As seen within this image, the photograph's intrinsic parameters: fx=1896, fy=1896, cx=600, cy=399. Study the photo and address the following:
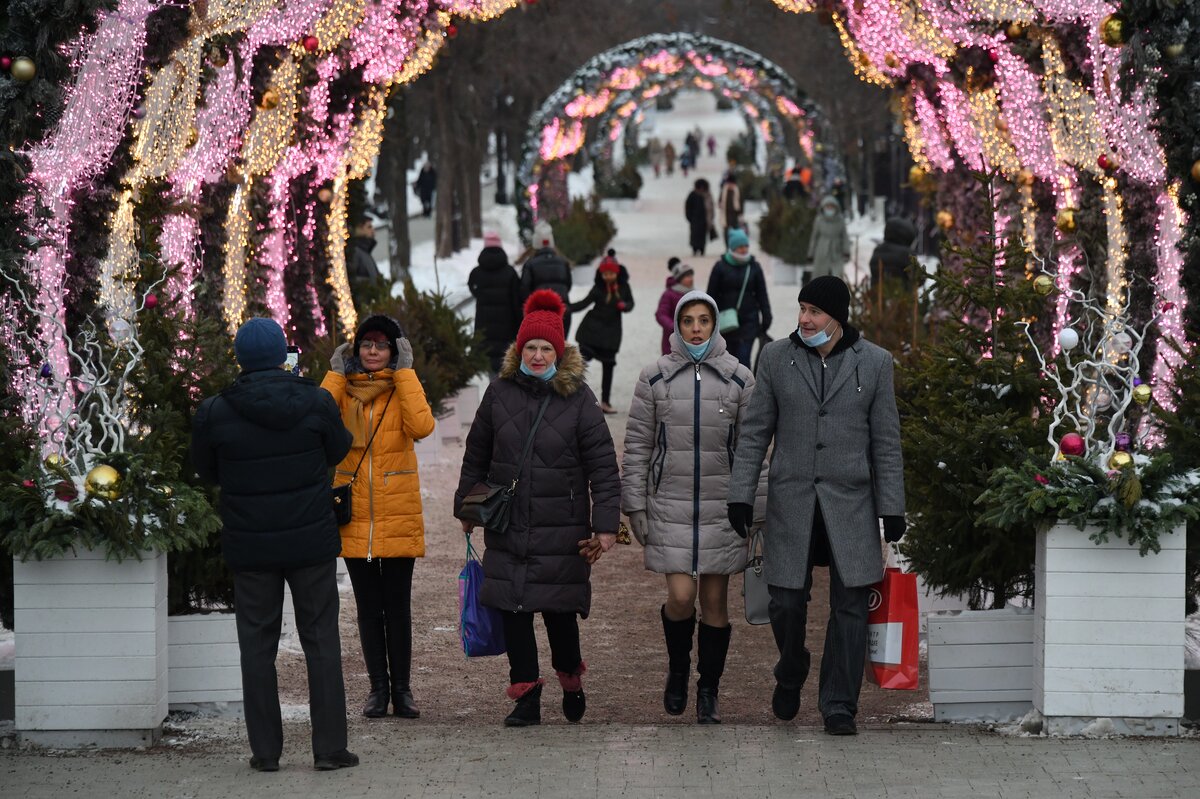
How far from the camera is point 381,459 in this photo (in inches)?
289

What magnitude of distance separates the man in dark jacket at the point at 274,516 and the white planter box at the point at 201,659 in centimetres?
72

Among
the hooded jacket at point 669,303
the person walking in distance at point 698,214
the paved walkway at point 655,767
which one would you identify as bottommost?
the paved walkway at point 655,767

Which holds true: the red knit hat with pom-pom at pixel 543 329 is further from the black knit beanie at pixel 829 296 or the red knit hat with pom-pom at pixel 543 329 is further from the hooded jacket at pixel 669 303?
the hooded jacket at pixel 669 303

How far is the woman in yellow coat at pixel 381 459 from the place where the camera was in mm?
7305

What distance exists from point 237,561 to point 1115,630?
10.3ft

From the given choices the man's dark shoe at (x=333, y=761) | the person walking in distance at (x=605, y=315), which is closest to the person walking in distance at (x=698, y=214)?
the person walking in distance at (x=605, y=315)

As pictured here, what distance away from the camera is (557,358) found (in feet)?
24.0

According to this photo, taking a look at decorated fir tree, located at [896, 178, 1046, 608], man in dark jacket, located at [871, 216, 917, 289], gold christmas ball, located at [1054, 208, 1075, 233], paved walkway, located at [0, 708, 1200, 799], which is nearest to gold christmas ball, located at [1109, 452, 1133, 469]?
decorated fir tree, located at [896, 178, 1046, 608]

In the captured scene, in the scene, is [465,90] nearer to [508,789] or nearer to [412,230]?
[412,230]

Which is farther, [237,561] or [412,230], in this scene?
[412,230]

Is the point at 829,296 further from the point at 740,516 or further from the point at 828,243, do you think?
the point at 828,243

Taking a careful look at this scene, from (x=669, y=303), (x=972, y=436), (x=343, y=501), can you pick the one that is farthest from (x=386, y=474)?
(x=669, y=303)

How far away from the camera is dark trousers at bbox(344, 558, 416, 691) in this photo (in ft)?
24.4

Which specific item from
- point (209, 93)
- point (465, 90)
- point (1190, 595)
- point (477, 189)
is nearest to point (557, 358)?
point (1190, 595)
